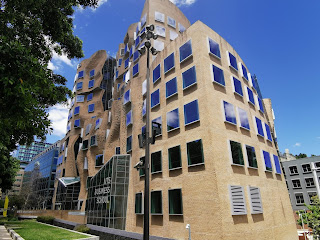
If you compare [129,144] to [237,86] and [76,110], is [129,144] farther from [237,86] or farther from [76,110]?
[76,110]

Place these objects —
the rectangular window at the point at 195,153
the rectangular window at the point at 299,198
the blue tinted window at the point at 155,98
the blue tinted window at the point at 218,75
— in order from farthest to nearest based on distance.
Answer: the rectangular window at the point at 299,198 < the blue tinted window at the point at 155,98 < the blue tinted window at the point at 218,75 < the rectangular window at the point at 195,153

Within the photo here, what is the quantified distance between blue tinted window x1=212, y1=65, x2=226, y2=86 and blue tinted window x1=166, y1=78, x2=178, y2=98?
12.7 ft

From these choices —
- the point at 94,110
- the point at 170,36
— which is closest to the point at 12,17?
the point at 170,36

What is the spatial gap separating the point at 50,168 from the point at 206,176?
68.5m

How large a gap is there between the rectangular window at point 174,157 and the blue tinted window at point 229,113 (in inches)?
198

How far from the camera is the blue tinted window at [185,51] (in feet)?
70.1

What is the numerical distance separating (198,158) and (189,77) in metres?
7.60

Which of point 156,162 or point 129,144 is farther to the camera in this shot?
point 129,144

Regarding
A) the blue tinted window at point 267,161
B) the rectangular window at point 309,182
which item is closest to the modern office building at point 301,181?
the rectangular window at point 309,182

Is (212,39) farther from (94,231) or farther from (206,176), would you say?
(94,231)

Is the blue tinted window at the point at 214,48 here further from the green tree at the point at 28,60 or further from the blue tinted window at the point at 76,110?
the blue tinted window at the point at 76,110

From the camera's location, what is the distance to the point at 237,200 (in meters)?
16.2

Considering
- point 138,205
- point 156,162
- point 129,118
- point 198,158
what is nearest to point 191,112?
point 198,158

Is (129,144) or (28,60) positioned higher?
(129,144)
